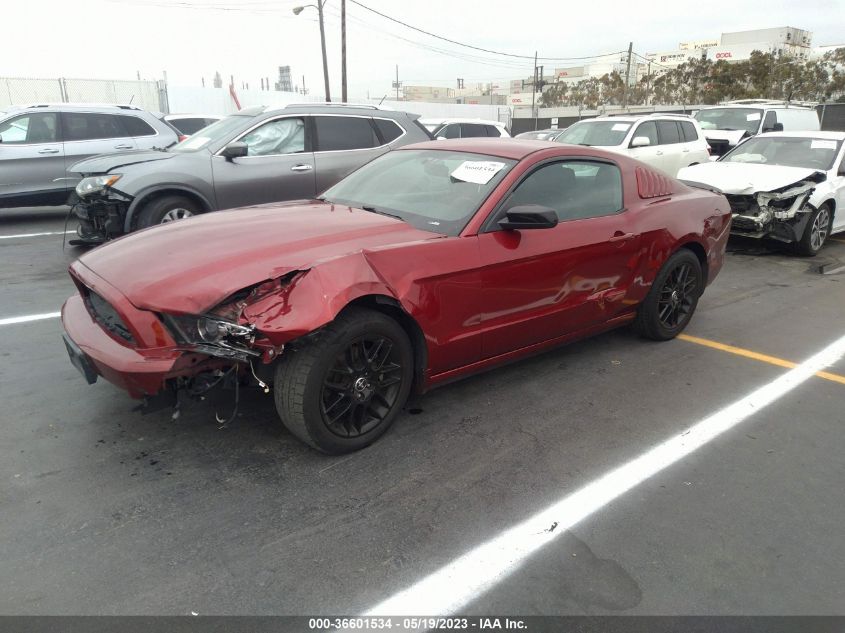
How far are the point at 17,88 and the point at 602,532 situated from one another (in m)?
25.0

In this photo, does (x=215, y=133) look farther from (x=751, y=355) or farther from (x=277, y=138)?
(x=751, y=355)

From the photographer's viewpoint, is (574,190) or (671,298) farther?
(671,298)

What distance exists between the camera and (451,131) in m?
14.1

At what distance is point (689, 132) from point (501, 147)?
9722mm

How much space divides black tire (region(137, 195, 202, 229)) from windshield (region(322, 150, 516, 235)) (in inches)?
127

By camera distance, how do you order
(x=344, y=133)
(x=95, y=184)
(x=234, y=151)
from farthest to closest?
1. (x=344, y=133)
2. (x=234, y=151)
3. (x=95, y=184)

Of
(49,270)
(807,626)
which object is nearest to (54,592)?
(807,626)

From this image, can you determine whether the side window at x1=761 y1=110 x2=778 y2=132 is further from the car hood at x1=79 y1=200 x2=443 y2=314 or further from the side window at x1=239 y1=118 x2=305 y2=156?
the car hood at x1=79 y1=200 x2=443 y2=314

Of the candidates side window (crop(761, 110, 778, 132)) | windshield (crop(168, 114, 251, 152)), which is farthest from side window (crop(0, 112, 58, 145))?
side window (crop(761, 110, 778, 132))

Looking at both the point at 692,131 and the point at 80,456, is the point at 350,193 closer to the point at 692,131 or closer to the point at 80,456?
the point at 80,456

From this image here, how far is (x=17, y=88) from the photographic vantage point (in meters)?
20.8

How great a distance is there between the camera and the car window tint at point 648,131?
1115cm

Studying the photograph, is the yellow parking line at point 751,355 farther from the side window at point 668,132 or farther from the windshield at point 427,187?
the side window at point 668,132

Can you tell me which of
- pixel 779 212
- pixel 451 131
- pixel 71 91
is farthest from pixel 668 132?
pixel 71 91
